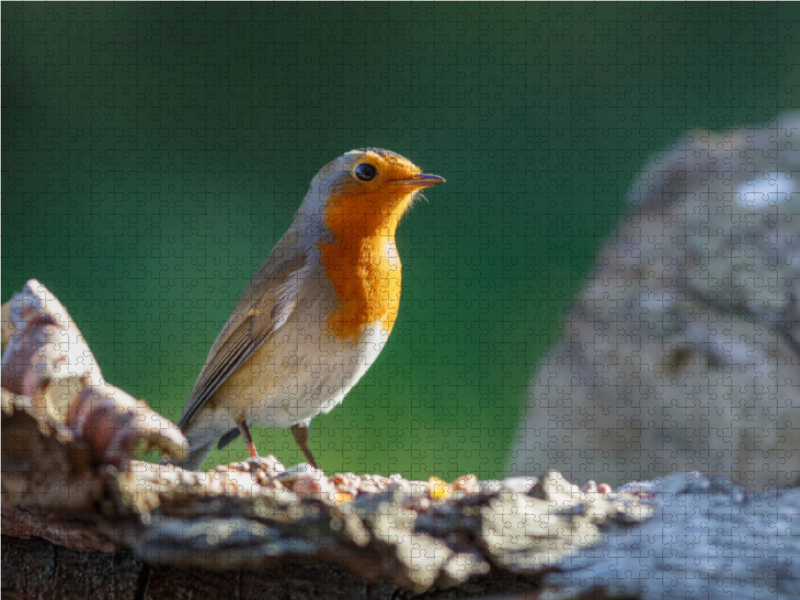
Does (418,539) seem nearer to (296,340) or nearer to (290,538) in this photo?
(290,538)

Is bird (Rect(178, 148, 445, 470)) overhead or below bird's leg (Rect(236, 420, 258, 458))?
overhead

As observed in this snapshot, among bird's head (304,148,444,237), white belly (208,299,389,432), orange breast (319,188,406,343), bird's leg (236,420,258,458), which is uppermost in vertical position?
bird's head (304,148,444,237)

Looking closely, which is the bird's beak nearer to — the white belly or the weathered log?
the white belly

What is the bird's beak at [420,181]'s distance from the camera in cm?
257

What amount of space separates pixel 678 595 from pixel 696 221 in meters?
1.90

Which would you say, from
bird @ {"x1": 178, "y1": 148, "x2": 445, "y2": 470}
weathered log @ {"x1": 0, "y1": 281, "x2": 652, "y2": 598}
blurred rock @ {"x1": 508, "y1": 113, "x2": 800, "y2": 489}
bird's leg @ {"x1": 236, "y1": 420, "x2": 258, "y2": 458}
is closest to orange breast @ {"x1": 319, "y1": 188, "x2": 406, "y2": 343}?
bird @ {"x1": 178, "y1": 148, "x2": 445, "y2": 470}

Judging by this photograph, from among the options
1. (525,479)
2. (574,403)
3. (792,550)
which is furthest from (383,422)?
(792,550)

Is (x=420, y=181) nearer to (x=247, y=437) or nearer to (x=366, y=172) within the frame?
(x=366, y=172)

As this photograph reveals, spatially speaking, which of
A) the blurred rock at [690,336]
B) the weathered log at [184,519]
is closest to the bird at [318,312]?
the weathered log at [184,519]

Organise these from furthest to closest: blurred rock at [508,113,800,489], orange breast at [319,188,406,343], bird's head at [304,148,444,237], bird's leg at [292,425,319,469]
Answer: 1. blurred rock at [508,113,800,489]
2. bird's leg at [292,425,319,469]
3. bird's head at [304,148,444,237]
4. orange breast at [319,188,406,343]

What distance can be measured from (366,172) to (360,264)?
263 mm

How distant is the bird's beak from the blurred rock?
1.08 meters

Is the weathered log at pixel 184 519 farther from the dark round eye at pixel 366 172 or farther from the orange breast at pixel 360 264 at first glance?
the dark round eye at pixel 366 172

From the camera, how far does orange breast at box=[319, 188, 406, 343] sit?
2.51m
